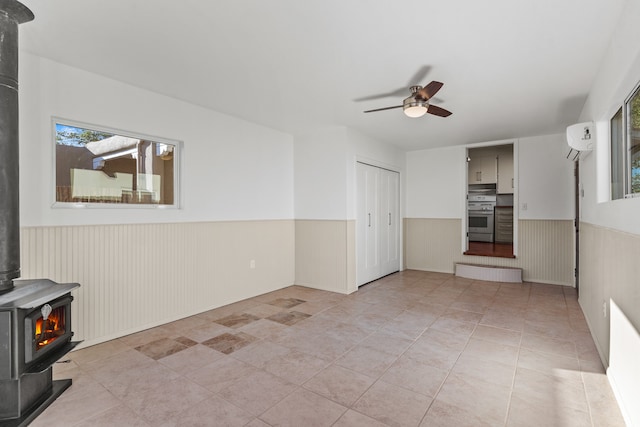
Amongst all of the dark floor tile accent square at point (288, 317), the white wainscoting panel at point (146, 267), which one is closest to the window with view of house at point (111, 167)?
the white wainscoting panel at point (146, 267)

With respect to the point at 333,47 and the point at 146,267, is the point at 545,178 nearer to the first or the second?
the point at 333,47

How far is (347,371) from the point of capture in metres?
2.41

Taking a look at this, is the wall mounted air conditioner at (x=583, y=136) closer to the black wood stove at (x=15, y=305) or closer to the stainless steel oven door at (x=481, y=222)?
the black wood stove at (x=15, y=305)

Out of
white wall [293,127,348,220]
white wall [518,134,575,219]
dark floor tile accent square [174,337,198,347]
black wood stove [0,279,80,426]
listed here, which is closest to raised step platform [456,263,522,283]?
white wall [518,134,575,219]

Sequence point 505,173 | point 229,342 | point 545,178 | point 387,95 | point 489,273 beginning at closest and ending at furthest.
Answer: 1. point 229,342
2. point 387,95
3. point 545,178
4. point 489,273
5. point 505,173

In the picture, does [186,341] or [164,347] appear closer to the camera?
[164,347]

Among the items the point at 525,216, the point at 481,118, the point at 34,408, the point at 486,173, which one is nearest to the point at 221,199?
the point at 34,408

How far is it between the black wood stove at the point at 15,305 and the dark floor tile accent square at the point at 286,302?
238 centimetres

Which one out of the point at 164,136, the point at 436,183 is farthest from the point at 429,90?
the point at 436,183

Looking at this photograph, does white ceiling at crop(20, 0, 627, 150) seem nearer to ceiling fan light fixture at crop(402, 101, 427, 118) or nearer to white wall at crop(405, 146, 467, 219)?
ceiling fan light fixture at crop(402, 101, 427, 118)

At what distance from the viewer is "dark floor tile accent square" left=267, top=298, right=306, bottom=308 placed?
4.09 meters

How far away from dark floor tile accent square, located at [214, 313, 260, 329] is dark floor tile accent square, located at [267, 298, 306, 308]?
1.64 ft

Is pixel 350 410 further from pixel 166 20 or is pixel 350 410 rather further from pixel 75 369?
pixel 166 20

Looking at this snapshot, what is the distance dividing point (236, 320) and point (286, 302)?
84 cm
